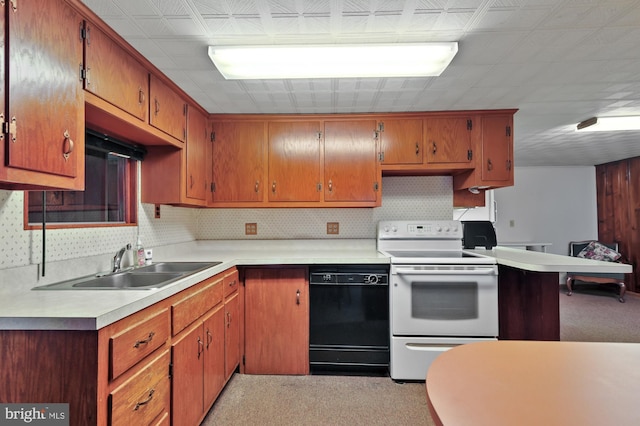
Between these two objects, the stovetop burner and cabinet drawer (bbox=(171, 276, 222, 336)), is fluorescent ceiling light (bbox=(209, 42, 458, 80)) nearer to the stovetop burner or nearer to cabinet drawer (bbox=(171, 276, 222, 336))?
cabinet drawer (bbox=(171, 276, 222, 336))

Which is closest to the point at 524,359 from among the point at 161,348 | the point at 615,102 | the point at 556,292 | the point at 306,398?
the point at 161,348

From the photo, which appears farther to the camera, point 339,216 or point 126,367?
point 339,216

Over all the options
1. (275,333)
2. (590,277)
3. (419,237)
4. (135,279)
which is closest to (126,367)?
(135,279)

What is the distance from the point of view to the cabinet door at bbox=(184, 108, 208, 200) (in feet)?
8.32

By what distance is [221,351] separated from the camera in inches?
84.6

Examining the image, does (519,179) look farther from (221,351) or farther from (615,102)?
(221,351)

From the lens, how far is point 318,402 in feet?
7.13

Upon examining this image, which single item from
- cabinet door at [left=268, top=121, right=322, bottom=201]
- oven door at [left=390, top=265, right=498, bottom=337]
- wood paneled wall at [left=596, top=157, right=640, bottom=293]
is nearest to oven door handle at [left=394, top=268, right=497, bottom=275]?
oven door at [left=390, top=265, right=498, bottom=337]

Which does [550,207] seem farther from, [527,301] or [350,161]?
[350,161]

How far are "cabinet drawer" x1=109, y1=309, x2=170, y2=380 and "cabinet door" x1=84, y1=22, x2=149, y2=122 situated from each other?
1.06m

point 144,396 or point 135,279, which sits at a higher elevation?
point 135,279

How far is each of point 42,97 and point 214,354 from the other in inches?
62.3

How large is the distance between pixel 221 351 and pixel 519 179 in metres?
5.82

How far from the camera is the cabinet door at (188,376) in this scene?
1556mm
